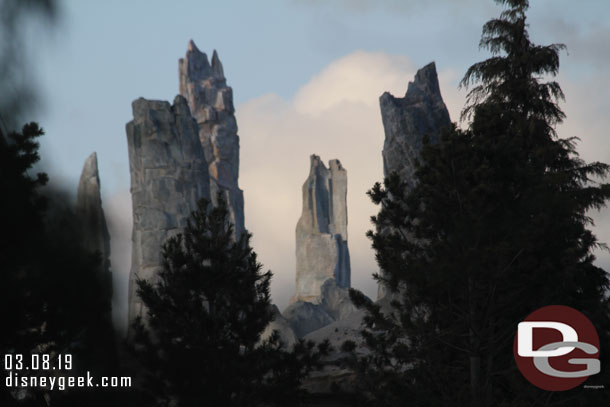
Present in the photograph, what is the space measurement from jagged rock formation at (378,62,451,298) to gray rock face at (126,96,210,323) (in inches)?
647

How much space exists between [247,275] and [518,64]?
9762 millimetres

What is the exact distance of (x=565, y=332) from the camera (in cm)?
1623

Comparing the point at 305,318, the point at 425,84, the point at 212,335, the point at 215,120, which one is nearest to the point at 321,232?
the point at 215,120

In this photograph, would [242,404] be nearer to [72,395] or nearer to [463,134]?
[463,134]

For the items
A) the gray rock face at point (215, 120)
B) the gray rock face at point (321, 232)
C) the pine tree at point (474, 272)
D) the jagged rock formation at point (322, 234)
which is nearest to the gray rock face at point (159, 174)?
the gray rock face at point (215, 120)

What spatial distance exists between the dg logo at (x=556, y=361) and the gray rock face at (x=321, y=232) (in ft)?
165

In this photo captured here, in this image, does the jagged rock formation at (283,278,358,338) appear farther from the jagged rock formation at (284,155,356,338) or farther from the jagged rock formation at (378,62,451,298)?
the jagged rock formation at (378,62,451,298)

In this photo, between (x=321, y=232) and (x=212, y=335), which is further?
(x=321, y=232)

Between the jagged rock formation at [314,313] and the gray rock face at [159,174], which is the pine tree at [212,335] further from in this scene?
the gray rock face at [159,174]

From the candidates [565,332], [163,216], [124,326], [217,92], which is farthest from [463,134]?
[217,92]

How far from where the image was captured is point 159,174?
49656mm

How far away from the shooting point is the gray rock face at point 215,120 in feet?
216

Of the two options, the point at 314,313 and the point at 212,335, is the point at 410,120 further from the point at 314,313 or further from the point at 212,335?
the point at 314,313

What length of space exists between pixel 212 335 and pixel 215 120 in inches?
1920
